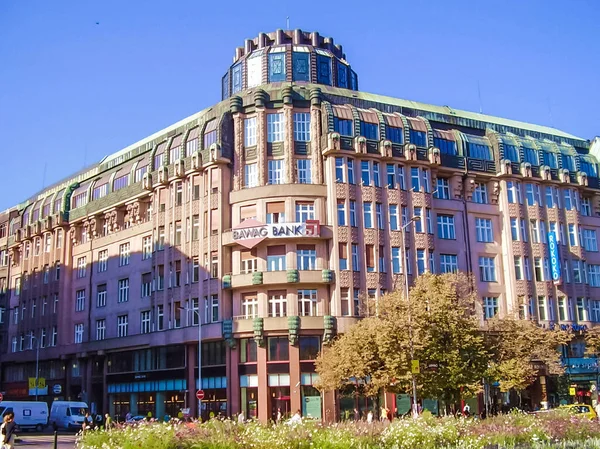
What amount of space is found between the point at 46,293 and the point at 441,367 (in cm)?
5636

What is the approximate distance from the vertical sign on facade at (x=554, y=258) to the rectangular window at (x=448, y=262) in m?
9.83

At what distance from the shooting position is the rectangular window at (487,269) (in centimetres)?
6856

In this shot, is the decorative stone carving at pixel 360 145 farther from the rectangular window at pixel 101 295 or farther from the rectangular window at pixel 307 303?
the rectangular window at pixel 101 295

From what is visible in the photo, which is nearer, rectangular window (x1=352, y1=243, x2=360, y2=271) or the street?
the street

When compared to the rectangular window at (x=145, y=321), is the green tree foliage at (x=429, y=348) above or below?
below

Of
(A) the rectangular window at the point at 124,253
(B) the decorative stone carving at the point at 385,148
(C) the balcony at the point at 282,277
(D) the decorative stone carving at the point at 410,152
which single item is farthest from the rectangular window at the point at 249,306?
(A) the rectangular window at the point at 124,253

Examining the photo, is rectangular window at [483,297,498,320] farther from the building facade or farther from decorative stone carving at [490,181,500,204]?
decorative stone carving at [490,181,500,204]

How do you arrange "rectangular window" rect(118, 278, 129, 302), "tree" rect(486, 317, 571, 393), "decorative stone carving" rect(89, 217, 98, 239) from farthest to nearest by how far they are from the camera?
"decorative stone carving" rect(89, 217, 98, 239)
"rectangular window" rect(118, 278, 129, 302)
"tree" rect(486, 317, 571, 393)

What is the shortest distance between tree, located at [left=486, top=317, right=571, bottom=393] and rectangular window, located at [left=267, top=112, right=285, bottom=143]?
23105mm

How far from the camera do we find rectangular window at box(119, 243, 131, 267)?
75.4m

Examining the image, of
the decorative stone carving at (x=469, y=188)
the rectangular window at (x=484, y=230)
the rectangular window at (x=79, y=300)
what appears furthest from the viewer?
the rectangular window at (x=79, y=300)

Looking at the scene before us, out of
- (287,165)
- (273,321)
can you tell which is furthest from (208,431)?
(287,165)

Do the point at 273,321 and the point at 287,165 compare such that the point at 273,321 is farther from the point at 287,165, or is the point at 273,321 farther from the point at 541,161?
the point at 541,161

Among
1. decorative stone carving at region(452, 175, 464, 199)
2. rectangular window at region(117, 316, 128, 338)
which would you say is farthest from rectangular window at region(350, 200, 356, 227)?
rectangular window at region(117, 316, 128, 338)
